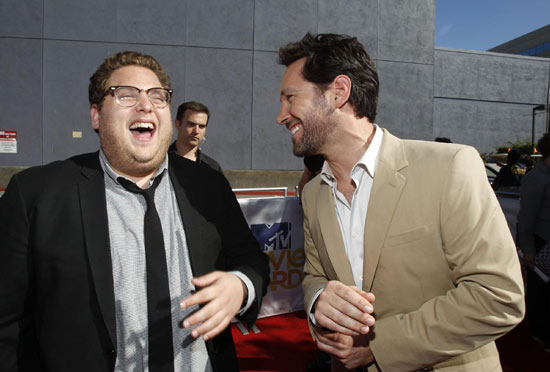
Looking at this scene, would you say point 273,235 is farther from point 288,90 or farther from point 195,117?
point 288,90

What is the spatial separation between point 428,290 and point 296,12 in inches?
672

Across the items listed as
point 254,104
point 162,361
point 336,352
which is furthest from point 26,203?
point 254,104

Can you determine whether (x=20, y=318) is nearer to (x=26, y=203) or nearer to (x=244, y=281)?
(x=26, y=203)

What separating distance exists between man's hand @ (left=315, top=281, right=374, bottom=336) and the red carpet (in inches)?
100

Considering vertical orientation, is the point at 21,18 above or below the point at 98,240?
above

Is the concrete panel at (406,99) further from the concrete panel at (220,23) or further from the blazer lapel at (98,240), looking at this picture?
the blazer lapel at (98,240)

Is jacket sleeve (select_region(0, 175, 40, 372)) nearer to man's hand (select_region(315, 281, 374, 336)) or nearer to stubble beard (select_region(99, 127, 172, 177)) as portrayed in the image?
stubble beard (select_region(99, 127, 172, 177))

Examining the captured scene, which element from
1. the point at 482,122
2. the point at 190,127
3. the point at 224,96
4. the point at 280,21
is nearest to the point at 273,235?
the point at 190,127

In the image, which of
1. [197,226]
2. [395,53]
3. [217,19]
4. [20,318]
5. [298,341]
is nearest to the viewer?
[20,318]

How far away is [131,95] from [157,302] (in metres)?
1.04

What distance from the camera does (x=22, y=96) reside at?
576 inches

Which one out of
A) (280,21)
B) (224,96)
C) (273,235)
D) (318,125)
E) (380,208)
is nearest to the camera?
(380,208)

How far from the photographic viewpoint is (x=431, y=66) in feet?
59.6

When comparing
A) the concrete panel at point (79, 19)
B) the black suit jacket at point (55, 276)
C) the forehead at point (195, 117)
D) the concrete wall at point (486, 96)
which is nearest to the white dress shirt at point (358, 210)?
the black suit jacket at point (55, 276)
